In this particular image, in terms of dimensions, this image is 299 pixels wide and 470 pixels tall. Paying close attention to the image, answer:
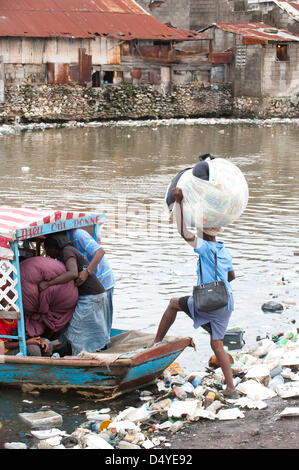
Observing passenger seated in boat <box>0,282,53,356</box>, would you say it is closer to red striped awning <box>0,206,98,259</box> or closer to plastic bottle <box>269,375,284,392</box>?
red striped awning <box>0,206,98,259</box>

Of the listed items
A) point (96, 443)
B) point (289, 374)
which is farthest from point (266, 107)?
point (96, 443)

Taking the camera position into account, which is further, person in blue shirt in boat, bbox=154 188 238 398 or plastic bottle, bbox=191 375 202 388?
plastic bottle, bbox=191 375 202 388

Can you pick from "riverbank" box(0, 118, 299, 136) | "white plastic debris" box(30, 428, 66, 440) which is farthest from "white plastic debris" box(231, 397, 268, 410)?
"riverbank" box(0, 118, 299, 136)

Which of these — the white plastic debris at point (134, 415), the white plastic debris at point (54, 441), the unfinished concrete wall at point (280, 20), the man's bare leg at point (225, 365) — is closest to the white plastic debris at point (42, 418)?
the white plastic debris at point (54, 441)

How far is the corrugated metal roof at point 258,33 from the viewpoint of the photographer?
109 ft

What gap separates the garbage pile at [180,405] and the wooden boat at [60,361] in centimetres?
20

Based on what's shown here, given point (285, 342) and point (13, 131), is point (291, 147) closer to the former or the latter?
point (13, 131)

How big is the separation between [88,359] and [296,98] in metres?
30.7

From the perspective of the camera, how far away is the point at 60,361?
5.75 meters

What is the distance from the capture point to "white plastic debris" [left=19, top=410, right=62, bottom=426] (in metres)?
5.51

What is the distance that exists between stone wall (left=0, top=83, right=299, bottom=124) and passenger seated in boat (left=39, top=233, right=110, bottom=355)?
23348 millimetres

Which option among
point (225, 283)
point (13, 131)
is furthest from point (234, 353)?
point (13, 131)

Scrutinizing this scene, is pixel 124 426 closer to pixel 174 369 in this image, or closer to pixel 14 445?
pixel 14 445

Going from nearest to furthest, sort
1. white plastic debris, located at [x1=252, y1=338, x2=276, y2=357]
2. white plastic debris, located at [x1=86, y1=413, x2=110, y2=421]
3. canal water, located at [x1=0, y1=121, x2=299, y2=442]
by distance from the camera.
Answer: white plastic debris, located at [x1=86, y1=413, x2=110, y2=421] < white plastic debris, located at [x1=252, y1=338, x2=276, y2=357] < canal water, located at [x1=0, y1=121, x2=299, y2=442]
